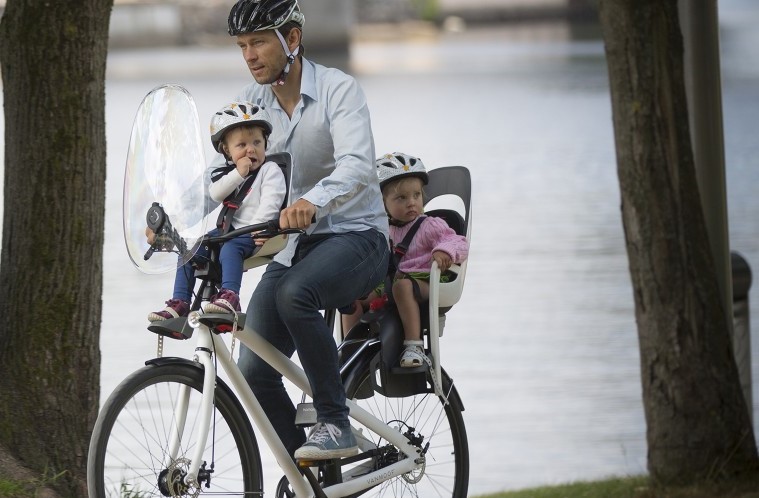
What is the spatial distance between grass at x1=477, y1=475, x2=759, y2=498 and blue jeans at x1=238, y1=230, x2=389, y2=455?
6.44ft

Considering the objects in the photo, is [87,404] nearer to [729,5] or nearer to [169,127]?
[169,127]

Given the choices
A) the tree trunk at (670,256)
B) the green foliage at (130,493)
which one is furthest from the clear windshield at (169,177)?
the tree trunk at (670,256)

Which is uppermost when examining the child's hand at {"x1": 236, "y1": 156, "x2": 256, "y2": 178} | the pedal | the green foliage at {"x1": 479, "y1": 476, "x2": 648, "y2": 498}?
the child's hand at {"x1": 236, "y1": 156, "x2": 256, "y2": 178}

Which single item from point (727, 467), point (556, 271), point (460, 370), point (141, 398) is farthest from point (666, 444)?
point (556, 271)

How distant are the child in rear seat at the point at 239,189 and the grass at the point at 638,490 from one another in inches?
98.5

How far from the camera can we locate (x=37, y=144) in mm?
4656

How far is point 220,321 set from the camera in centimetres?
360

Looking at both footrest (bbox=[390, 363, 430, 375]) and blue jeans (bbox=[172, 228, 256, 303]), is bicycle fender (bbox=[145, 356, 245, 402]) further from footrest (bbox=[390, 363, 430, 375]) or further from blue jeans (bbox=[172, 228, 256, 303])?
footrest (bbox=[390, 363, 430, 375])

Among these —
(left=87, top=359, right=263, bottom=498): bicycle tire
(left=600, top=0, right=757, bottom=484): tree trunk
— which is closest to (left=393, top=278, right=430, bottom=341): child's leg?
(left=87, top=359, right=263, bottom=498): bicycle tire

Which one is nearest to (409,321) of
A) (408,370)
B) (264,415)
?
(408,370)

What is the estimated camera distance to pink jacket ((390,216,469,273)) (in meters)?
4.22

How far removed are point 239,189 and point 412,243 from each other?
2.49ft

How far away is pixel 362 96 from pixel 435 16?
5379cm

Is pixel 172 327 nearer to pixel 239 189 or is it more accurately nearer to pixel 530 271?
pixel 239 189
